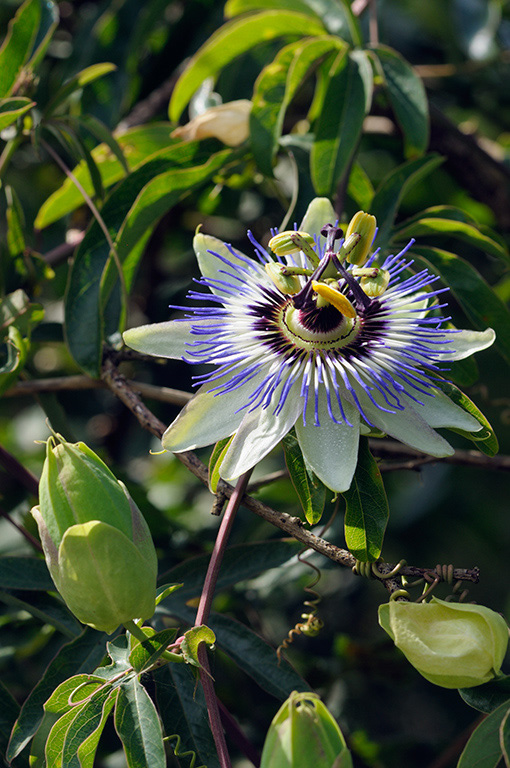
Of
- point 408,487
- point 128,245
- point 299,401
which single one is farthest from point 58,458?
point 408,487

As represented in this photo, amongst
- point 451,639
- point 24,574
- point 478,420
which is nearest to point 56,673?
point 24,574

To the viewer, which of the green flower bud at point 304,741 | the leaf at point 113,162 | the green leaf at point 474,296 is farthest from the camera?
the leaf at point 113,162

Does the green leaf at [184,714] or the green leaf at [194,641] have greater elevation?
the green leaf at [194,641]

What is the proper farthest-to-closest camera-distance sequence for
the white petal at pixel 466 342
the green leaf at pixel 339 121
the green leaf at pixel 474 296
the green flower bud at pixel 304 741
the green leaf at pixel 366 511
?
the green leaf at pixel 339 121 → the green leaf at pixel 474 296 → the white petal at pixel 466 342 → the green leaf at pixel 366 511 → the green flower bud at pixel 304 741

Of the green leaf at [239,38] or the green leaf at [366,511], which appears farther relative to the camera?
the green leaf at [239,38]

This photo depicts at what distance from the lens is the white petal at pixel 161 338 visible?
3.85 ft

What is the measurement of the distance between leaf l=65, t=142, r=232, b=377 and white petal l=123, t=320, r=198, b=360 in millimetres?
197

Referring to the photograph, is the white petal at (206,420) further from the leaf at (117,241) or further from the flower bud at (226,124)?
the flower bud at (226,124)

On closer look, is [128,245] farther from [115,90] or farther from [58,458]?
[115,90]

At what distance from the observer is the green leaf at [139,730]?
91cm

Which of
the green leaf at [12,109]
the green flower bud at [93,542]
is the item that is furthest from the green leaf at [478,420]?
the green leaf at [12,109]

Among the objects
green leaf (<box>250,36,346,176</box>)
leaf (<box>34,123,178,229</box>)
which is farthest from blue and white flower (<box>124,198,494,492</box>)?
leaf (<box>34,123,178,229</box>)

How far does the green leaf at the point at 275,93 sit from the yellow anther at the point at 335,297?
0.50 meters

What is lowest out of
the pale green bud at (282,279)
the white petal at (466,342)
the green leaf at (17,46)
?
the white petal at (466,342)
